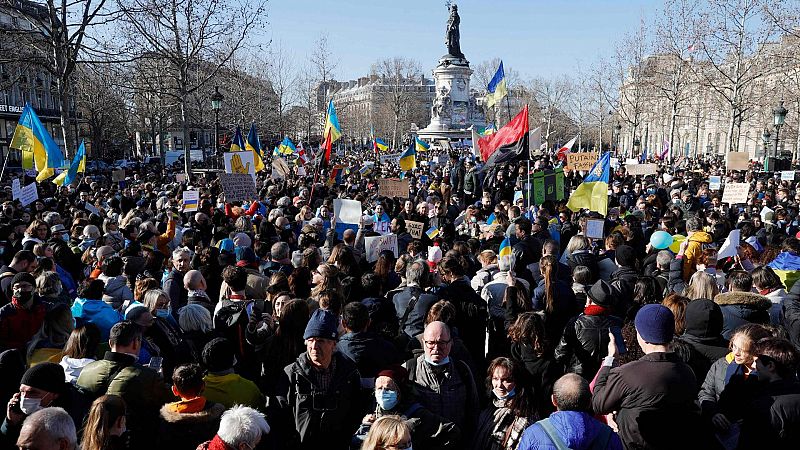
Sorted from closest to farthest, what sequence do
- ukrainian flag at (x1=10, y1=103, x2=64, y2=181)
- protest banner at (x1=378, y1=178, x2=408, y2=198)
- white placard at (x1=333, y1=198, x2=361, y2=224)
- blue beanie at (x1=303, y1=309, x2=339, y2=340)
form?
blue beanie at (x1=303, y1=309, x2=339, y2=340) → white placard at (x1=333, y1=198, x2=361, y2=224) → ukrainian flag at (x1=10, y1=103, x2=64, y2=181) → protest banner at (x1=378, y1=178, x2=408, y2=198)

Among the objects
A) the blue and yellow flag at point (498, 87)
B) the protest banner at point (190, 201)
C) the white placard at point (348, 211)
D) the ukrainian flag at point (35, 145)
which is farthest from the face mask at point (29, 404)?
the blue and yellow flag at point (498, 87)

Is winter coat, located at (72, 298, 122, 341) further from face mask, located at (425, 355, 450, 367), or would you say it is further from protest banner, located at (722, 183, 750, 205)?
protest banner, located at (722, 183, 750, 205)

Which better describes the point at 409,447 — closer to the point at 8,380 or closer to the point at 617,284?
the point at 8,380

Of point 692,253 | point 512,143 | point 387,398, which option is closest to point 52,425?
point 387,398

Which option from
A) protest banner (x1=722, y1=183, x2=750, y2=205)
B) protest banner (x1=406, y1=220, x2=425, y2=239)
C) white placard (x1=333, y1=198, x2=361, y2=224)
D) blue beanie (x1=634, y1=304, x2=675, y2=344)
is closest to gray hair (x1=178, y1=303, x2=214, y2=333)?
blue beanie (x1=634, y1=304, x2=675, y2=344)

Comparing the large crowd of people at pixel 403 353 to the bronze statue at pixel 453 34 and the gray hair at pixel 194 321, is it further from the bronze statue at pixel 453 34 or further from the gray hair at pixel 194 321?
the bronze statue at pixel 453 34

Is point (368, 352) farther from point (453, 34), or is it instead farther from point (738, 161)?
point (453, 34)

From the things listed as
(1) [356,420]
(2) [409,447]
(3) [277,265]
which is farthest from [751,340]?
(3) [277,265]

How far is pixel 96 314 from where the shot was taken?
18.1 feet

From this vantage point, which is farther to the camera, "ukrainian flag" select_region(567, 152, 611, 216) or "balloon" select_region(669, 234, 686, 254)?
"ukrainian flag" select_region(567, 152, 611, 216)

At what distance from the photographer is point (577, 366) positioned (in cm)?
507

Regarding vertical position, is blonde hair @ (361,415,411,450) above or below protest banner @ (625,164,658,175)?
below

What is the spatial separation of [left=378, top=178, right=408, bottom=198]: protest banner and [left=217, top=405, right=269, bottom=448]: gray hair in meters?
11.5

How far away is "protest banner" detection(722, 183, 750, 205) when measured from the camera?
14258 mm
